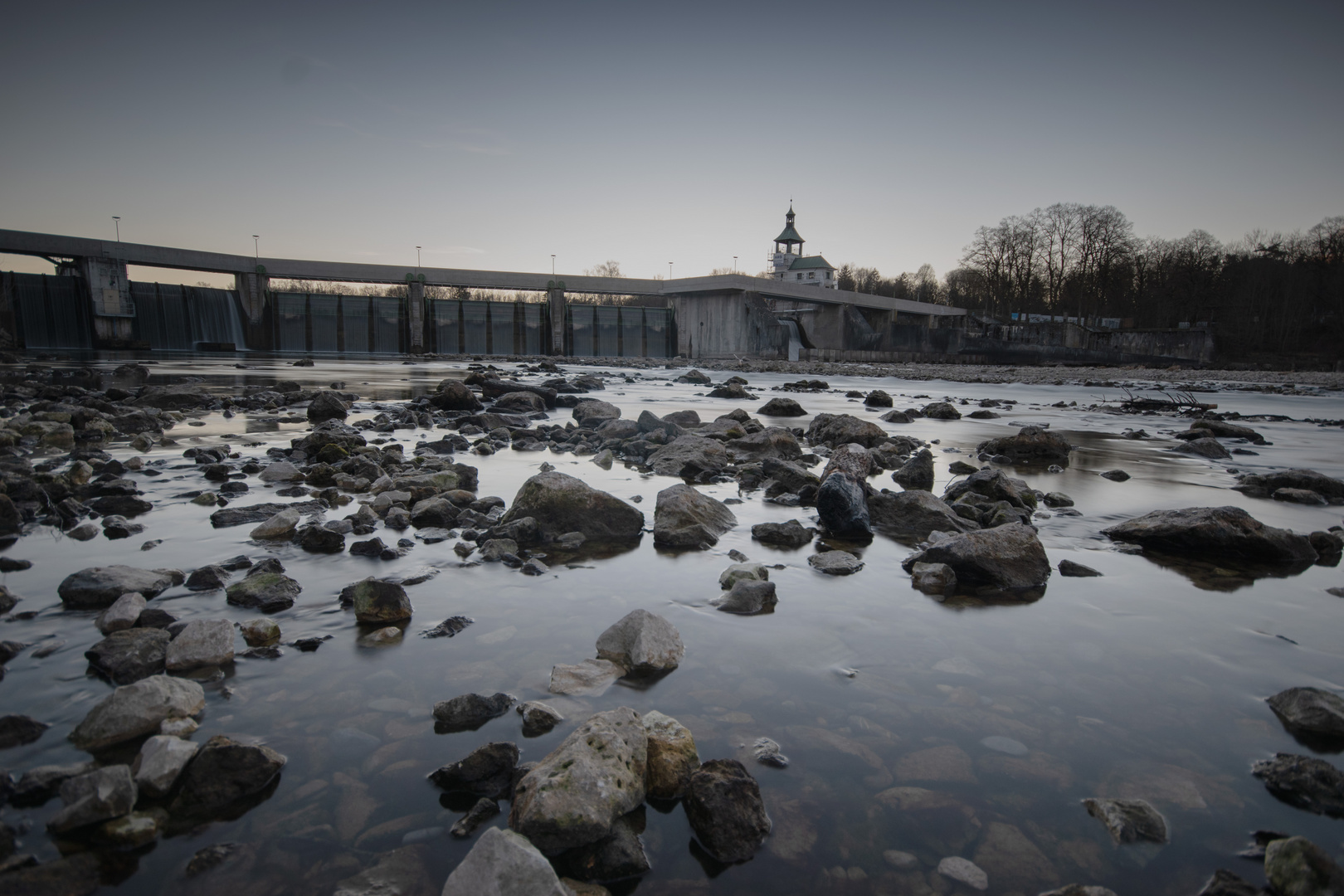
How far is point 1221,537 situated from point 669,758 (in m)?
3.95

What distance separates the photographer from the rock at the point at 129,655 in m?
2.25

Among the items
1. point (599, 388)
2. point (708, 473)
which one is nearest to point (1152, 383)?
point (599, 388)

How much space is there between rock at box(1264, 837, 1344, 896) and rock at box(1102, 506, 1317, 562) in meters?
3.16

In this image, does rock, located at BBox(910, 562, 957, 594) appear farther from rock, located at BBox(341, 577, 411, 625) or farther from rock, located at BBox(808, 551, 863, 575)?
rock, located at BBox(341, 577, 411, 625)

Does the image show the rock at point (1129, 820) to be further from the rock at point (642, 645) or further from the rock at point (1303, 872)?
the rock at point (642, 645)

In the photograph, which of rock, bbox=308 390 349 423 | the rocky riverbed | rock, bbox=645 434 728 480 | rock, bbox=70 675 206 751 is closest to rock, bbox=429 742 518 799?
the rocky riverbed

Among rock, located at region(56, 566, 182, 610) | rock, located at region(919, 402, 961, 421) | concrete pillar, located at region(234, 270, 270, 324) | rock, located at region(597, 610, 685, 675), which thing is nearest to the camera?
rock, located at region(597, 610, 685, 675)

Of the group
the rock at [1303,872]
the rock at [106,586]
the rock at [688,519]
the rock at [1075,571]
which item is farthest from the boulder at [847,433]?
the rock at [106,586]

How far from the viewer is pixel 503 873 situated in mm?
1326

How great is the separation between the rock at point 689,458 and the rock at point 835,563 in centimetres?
235

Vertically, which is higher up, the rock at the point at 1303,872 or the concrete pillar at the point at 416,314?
the concrete pillar at the point at 416,314

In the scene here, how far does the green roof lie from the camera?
105m

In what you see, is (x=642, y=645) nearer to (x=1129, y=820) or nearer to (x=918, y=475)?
(x=1129, y=820)

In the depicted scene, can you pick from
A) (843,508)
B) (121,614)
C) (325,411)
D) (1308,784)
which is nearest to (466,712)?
(121,614)
